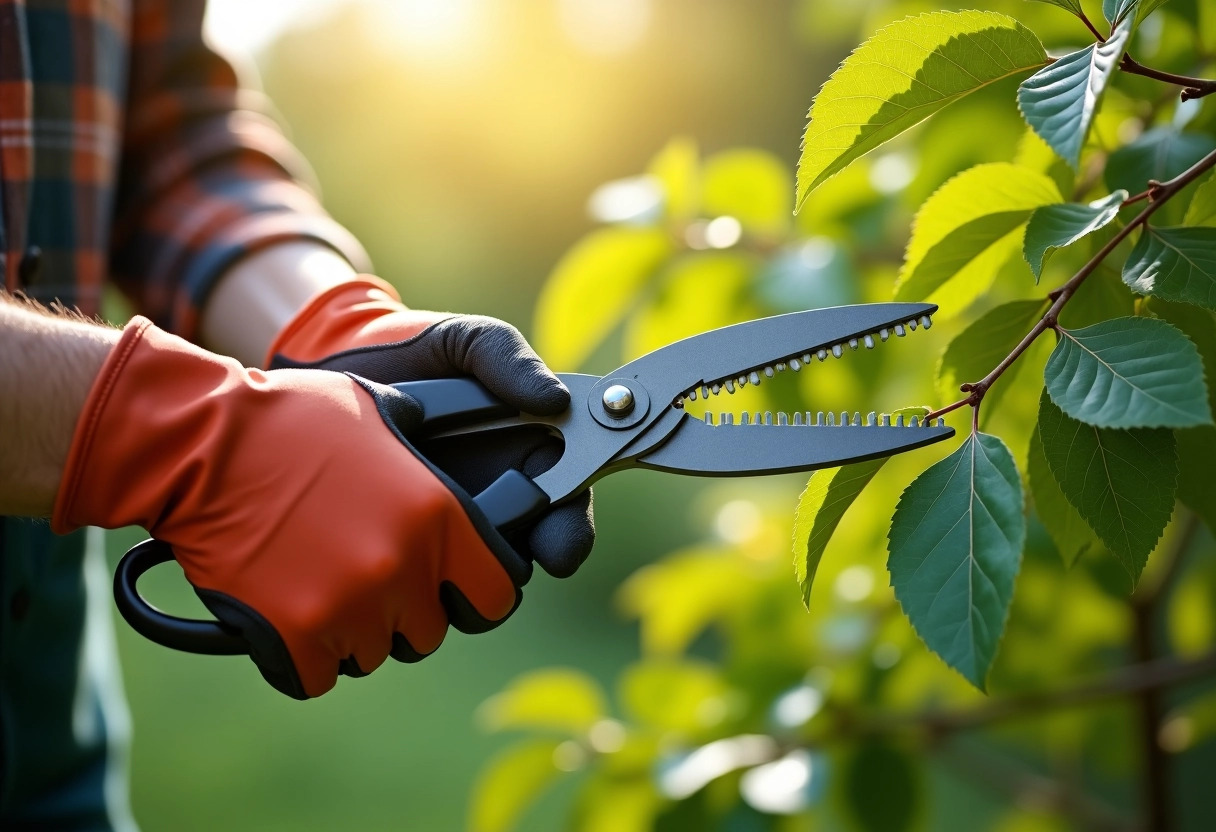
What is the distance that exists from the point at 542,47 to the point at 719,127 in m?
1.01

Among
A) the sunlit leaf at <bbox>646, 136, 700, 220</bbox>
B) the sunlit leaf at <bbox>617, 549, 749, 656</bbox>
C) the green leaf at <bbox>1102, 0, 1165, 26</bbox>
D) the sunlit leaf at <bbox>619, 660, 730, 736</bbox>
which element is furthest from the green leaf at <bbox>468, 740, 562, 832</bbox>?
the green leaf at <bbox>1102, 0, 1165, 26</bbox>

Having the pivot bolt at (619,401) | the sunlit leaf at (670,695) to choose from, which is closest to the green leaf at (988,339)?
the pivot bolt at (619,401)

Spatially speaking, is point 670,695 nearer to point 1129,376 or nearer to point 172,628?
point 172,628

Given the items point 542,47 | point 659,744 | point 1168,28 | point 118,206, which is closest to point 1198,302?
point 1168,28

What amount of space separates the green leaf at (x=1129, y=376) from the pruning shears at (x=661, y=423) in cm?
14

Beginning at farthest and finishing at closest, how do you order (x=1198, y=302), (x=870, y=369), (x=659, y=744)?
(x=659, y=744), (x=870, y=369), (x=1198, y=302)

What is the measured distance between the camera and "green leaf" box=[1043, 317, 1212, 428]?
542mm

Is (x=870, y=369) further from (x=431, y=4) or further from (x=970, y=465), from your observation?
(x=431, y=4)

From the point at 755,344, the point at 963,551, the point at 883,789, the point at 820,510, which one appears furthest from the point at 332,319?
the point at 883,789

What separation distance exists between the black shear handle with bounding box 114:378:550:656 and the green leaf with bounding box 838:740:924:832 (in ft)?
2.10

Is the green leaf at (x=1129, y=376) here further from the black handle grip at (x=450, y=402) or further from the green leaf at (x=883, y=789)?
the green leaf at (x=883, y=789)

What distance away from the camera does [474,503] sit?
77cm

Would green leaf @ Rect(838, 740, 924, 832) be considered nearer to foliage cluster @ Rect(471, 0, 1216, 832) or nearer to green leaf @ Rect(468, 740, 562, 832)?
foliage cluster @ Rect(471, 0, 1216, 832)

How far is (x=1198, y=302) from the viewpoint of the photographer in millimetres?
564
